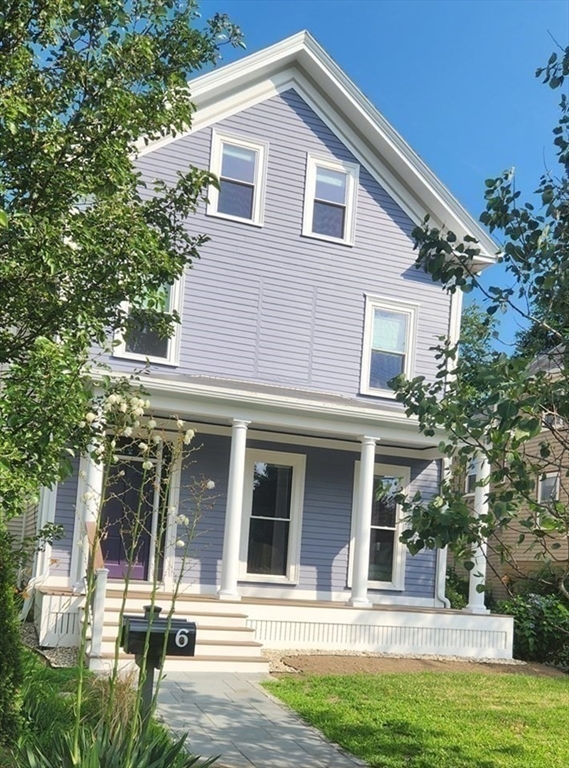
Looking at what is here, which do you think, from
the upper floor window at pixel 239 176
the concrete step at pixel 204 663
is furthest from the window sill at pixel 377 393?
the concrete step at pixel 204 663

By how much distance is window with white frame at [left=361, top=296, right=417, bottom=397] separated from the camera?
1429 cm

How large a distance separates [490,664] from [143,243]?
8927mm

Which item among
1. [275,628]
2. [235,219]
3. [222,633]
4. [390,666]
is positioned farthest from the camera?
[235,219]

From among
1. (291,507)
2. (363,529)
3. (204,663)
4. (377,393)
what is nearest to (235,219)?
(377,393)

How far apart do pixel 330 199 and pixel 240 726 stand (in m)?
9.71

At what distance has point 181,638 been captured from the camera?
5.56 meters

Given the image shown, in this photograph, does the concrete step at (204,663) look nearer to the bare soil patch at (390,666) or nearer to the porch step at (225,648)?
the porch step at (225,648)

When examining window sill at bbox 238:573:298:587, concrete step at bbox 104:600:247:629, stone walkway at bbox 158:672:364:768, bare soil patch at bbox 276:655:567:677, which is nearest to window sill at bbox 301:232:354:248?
window sill at bbox 238:573:298:587

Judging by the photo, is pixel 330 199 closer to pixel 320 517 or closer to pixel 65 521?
pixel 320 517

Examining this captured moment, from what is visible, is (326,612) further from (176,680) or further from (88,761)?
(88,761)

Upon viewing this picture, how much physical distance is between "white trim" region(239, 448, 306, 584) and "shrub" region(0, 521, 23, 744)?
8.06m

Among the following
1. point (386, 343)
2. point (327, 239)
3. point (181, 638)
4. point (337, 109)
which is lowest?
point (181, 638)

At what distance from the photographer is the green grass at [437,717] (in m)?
6.44

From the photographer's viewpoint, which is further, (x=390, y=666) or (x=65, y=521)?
(x=65, y=521)
